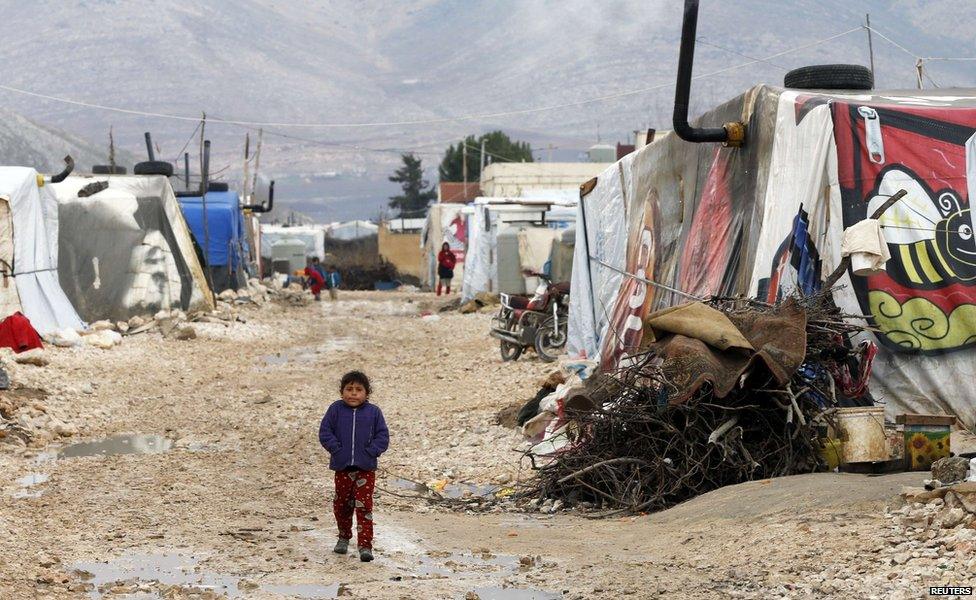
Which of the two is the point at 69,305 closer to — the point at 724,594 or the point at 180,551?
the point at 180,551

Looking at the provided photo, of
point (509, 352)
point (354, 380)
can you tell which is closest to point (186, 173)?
point (509, 352)

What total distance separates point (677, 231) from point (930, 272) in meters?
3.67

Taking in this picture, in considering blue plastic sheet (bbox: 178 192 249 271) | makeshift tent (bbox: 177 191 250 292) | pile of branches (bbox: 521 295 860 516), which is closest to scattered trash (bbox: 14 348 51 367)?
pile of branches (bbox: 521 295 860 516)

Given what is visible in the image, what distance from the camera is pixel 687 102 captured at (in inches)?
414

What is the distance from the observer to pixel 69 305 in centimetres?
2162

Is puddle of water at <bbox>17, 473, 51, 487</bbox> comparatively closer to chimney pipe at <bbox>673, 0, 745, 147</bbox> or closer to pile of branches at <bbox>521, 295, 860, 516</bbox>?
pile of branches at <bbox>521, 295, 860, 516</bbox>

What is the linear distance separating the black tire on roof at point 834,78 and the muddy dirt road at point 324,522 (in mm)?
3910

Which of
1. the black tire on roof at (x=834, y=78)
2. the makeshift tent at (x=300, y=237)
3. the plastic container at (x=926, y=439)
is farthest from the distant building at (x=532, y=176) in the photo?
the plastic container at (x=926, y=439)

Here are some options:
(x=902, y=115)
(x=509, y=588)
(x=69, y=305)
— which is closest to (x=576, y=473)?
(x=509, y=588)

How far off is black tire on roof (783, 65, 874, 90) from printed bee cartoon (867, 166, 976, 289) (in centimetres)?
176

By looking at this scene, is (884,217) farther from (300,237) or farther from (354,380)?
(300,237)

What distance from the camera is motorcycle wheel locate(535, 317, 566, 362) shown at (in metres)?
17.7

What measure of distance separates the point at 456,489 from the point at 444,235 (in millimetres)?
36438

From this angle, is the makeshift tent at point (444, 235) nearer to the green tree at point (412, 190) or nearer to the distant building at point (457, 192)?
the distant building at point (457, 192)
